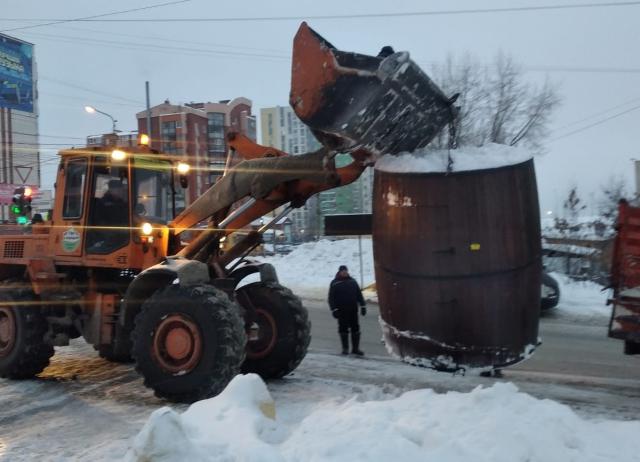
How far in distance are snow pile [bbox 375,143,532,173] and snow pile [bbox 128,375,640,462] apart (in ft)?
6.36

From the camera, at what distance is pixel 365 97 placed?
5.43m

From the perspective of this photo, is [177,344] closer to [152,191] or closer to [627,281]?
[152,191]

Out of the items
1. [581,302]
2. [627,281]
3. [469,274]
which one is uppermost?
[469,274]

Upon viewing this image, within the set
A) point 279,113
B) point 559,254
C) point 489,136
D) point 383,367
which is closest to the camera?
point 383,367

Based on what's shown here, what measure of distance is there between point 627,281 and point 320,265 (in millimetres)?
18436

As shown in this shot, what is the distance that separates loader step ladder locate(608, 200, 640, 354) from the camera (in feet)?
24.4

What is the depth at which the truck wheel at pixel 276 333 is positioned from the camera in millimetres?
8164

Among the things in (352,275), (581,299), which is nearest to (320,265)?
(352,275)

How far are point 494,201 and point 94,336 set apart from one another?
218 inches

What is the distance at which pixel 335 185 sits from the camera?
263 inches

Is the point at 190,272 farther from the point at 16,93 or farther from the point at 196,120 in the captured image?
the point at 196,120

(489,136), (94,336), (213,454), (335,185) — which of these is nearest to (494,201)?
(335,185)

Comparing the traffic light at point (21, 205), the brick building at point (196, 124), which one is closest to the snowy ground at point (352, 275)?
the traffic light at point (21, 205)

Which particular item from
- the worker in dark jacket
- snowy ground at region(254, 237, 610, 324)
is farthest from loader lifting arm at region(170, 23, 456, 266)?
snowy ground at region(254, 237, 610, 324)
